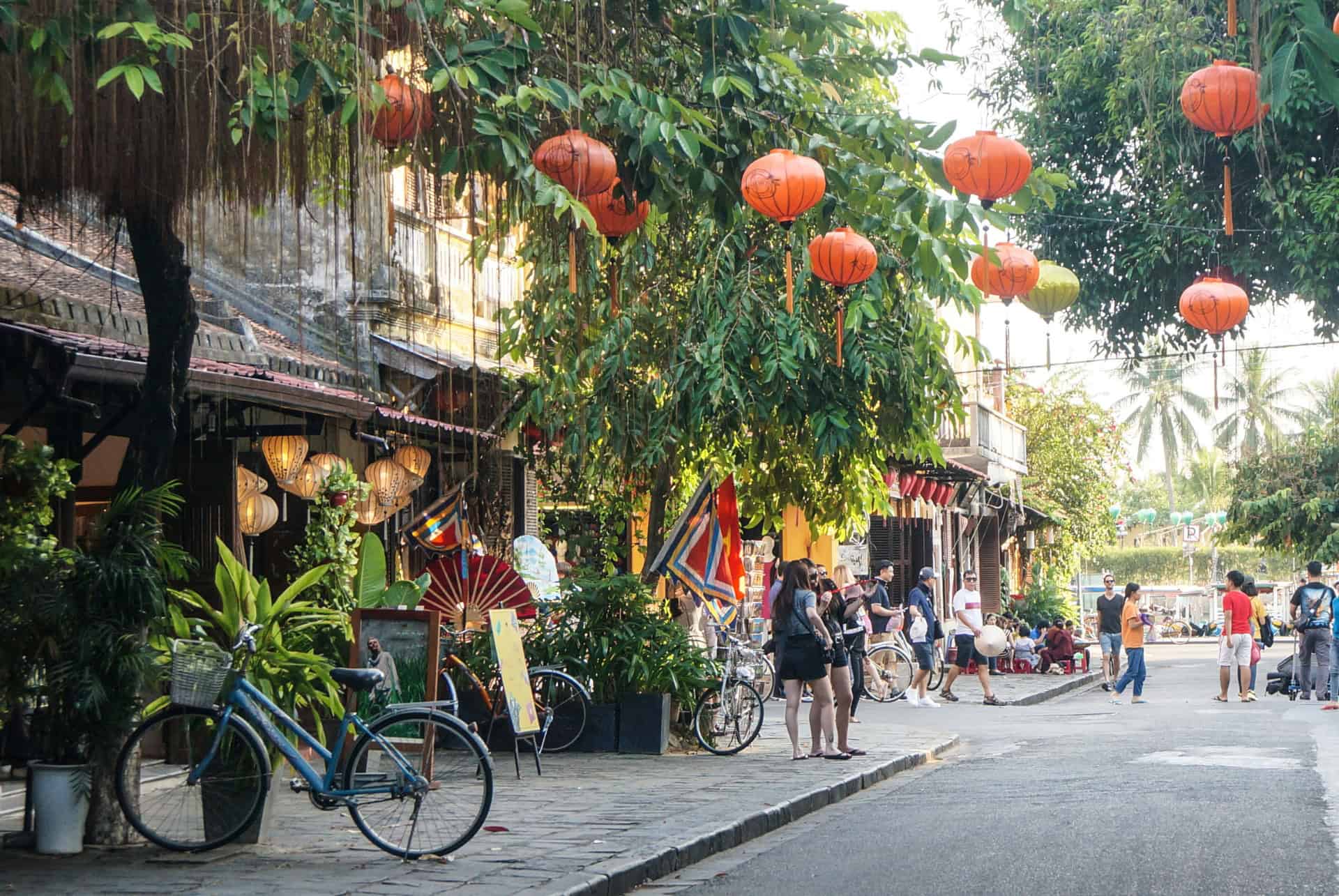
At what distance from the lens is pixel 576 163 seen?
7809 millimetres

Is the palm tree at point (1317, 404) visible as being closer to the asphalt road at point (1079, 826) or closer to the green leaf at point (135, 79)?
the asphalt road at point (1079, 826)

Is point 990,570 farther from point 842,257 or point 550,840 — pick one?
point 550,840

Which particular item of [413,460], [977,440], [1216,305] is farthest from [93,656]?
[977,440]

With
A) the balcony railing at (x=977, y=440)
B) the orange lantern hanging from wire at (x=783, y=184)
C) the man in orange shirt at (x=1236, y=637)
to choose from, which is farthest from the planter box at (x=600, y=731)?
the balcony railing at (x=977, y=440)

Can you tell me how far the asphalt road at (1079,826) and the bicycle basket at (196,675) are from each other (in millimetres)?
2604

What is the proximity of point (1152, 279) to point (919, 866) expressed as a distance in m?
10.7

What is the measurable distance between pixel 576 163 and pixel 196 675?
345cm

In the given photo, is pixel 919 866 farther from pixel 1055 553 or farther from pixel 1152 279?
pixel 1055 553

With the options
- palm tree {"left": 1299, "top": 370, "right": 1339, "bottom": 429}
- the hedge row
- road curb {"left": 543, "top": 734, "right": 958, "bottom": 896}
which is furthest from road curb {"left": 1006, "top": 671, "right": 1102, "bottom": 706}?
the hedge row

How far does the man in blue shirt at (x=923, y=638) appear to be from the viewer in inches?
880

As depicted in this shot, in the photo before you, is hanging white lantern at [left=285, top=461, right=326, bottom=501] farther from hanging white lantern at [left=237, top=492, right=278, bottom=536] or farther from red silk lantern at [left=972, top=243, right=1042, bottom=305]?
red silk lantern at [left=972, top=243, right=1042, bottom=305]

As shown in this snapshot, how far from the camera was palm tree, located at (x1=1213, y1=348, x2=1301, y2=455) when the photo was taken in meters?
68.7

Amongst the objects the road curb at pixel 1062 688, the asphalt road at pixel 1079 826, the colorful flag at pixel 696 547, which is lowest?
the road curb at pixel 1062 688

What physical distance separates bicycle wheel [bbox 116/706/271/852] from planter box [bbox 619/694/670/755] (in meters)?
6.20
